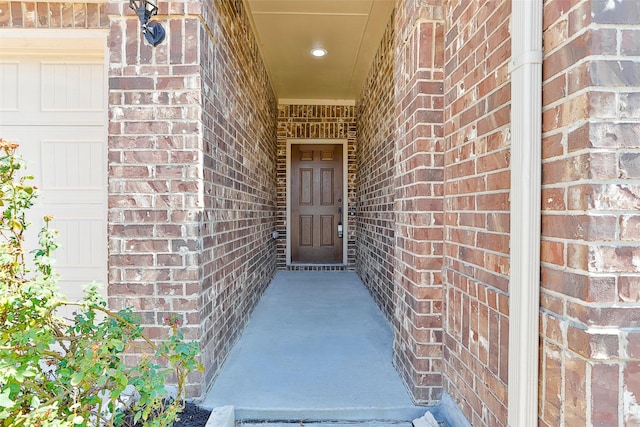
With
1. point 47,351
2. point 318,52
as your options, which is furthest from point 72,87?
point 318,52

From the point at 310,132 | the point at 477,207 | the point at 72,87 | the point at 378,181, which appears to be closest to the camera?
the point at 477,207

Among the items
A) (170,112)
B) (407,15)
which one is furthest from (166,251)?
(407,15)

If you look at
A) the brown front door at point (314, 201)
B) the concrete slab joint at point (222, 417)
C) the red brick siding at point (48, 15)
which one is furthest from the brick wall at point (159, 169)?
the brown front door at point (314, 201)

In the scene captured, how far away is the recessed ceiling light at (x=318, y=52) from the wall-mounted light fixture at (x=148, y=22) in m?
2.20

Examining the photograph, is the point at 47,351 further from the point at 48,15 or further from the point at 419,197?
the point at 48,15

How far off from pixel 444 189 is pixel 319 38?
2.43 m

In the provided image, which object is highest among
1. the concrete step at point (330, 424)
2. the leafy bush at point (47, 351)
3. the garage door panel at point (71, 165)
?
the garage door panel at point (71, 165)

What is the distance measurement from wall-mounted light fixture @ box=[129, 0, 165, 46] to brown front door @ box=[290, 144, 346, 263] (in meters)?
3.81

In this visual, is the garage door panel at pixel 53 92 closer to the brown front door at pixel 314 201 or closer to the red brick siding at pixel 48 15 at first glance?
the red brick siding at pixel 48 15

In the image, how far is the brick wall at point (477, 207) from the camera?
1.23m

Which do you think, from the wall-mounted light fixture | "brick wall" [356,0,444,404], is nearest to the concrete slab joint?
"brick wall" [356,0,444,404]

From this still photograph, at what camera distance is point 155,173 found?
1.83m

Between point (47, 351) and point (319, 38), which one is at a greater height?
point (319, 38)

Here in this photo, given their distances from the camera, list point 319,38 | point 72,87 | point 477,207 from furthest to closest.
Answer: point 319,38 → point 72,87 → point 477,207
